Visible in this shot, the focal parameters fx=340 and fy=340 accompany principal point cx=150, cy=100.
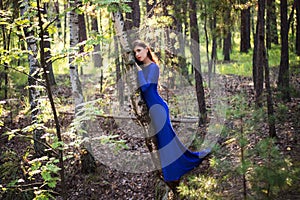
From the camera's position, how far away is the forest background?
3.53 m

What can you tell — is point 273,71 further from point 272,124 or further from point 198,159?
point 198,159

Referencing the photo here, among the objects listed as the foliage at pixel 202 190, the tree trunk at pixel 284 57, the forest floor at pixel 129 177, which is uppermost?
the tree trunk at pixel 284 57

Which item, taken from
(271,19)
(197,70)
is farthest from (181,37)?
(197,70)

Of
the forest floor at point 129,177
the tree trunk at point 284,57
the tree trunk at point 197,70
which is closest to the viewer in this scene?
the forest floor at point 129,177

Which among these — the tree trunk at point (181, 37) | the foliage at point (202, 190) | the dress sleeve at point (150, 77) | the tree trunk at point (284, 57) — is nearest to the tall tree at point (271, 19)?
the tree trunk at point (284, 57)

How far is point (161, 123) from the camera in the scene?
4875 mm

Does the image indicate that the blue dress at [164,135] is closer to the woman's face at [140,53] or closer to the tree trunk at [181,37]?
the woman's face at [140,53]

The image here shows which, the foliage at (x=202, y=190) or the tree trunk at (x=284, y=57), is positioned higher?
the tree trunk at (x=284, y=57)

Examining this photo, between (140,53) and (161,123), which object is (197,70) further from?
(140,53)

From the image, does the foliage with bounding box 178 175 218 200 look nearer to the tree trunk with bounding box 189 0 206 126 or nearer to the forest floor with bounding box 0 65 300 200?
the forest floor with bounding box 0 65 300 200

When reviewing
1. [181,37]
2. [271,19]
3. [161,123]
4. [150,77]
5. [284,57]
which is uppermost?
[271,19]

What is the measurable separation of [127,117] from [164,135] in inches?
194

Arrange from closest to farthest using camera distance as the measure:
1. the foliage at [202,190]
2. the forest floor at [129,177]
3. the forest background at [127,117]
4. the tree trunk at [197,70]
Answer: the foliage at [202,190] < the forest background at [127,117] < the forest floor at [129,177] < the tree trunk at [197,70]

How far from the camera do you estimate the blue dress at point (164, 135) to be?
4.66 m
